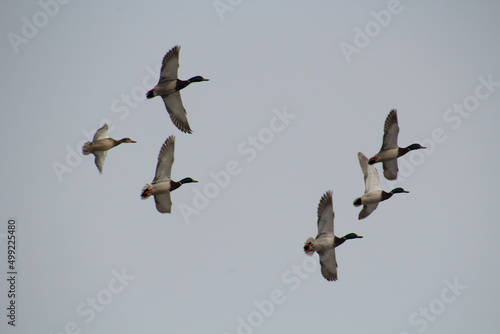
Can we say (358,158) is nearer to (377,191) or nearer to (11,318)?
(377,191)

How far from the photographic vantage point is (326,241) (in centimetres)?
4216

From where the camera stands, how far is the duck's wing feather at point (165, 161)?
140ft

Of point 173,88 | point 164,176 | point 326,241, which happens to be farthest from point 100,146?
point 326,241

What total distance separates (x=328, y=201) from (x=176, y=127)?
694cm

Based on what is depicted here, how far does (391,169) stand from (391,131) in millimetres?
2038

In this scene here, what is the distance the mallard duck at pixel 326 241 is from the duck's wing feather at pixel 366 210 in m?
2.28

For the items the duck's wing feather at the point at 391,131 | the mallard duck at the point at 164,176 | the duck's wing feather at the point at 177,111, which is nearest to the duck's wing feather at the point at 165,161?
the mallard duck at the point at 164,176

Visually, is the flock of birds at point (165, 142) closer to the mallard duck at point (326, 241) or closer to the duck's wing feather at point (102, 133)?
the duck's wing feather at point (102, 133)

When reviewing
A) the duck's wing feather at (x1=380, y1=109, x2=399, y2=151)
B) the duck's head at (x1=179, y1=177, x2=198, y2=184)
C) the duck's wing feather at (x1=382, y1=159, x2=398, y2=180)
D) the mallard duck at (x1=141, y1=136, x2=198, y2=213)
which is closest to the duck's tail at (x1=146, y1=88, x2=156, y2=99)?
the mallard duck at (x1=141, y1=136, x2=198, y2=213)

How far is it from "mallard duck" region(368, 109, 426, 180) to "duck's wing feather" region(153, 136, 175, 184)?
344 inches

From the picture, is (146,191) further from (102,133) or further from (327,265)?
(327,265)

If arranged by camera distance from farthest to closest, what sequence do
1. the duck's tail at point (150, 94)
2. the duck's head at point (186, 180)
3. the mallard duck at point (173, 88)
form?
the duck's head at point (186, 180) → the duck's tail at point (150, 94) → the mallard duck at point (173, 88)

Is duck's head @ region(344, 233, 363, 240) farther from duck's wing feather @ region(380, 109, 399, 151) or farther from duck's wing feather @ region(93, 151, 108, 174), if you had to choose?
duck's wing feather @ region(93, 151, 108, 174)

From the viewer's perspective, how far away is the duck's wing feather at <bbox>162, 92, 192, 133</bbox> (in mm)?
42219
